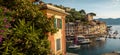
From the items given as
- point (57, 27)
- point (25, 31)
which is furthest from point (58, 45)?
point (25, 31)

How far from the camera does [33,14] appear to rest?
22.5 metres

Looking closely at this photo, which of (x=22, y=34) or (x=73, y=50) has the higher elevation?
(x=22, y=34)

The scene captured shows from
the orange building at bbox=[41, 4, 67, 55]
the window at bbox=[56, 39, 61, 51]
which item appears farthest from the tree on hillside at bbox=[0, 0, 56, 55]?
the window at bbox=[56, 39, 61, 51]

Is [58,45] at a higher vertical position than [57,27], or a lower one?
lower

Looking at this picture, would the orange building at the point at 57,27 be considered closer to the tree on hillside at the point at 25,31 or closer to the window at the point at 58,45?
the window at the point at 58,45

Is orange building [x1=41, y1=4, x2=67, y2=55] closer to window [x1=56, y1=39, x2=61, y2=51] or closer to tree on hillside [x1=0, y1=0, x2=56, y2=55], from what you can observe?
window [x1=56, y1=39, x2=61, y2=51]

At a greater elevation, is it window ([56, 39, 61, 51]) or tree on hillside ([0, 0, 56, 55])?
tree on hillside ([0, 0, 56, 55])

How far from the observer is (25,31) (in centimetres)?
2095

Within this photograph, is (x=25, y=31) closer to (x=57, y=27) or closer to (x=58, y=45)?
(x=57, y=27)

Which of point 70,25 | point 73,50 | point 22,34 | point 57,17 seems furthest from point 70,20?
point 22,34

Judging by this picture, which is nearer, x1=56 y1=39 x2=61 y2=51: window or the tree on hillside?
the tree on hillside

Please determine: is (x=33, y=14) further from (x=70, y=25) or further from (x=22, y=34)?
(x=70, y=25)

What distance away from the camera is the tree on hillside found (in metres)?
20.4

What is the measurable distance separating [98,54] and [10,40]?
91.9 m
